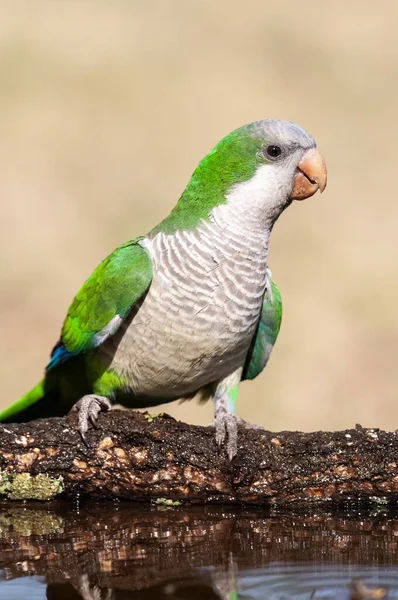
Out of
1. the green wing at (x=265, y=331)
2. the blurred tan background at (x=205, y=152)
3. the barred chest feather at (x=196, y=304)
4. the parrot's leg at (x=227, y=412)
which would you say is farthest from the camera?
the blurred tan background at (x=205, y=152)

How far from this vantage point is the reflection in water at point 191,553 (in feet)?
9.86

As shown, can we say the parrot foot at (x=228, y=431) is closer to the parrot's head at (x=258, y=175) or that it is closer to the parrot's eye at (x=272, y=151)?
the parrot's head at (x=258, y=175)

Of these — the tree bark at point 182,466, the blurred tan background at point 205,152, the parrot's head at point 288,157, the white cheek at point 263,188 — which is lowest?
the tree bark at point 182,466

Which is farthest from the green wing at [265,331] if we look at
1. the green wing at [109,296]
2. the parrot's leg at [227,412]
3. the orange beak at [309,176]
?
the green wing at [109,296]

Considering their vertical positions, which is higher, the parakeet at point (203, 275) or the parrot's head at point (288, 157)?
the parrot's head at point (288, 157)

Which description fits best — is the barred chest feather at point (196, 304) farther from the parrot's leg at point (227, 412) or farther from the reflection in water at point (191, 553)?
the reflection in water at point (191, 553)

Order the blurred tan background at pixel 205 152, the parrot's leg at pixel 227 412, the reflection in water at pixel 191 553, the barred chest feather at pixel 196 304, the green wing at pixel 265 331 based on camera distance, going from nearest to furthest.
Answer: the reflection in water at pixel 191 553 < the parrot's leg at pixel 227 412 < the barred chest feather at pixel 196 304 < the green wing at pixel 265 331 < the blurred tan background at pixel 205 152

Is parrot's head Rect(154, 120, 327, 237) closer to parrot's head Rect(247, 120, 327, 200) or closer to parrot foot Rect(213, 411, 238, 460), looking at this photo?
parrot's head Rect(247, 120, 327, 200)

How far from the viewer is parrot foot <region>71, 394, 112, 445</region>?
4.05 m

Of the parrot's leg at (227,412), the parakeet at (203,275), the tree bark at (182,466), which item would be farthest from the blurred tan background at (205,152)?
the tree bark at (182,466)

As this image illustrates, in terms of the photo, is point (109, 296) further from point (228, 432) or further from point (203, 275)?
point (228, 432)

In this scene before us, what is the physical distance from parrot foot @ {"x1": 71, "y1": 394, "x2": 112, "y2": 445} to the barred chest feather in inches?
17.2

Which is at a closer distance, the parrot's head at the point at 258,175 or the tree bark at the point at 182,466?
the tree bark at the point at 182,466

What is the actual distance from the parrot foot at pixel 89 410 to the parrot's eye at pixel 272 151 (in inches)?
58.6
